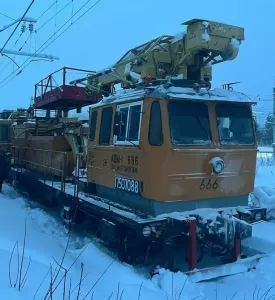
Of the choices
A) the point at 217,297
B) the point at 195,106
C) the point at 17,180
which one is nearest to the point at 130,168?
the point at 195,106

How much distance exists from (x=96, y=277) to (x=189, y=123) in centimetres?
284

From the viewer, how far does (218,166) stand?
20.9 ft

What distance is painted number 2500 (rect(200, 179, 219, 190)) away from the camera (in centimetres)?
645

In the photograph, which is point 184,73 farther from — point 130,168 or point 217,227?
point 217,227

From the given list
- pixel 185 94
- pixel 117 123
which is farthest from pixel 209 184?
pixel 117 123

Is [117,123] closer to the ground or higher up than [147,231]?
higher up

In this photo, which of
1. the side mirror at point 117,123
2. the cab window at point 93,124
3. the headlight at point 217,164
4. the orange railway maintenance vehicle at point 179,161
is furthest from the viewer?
the cab window at point 93,124

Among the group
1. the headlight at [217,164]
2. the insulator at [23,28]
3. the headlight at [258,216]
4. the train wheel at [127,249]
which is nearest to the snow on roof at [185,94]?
the headlight at [217,164]

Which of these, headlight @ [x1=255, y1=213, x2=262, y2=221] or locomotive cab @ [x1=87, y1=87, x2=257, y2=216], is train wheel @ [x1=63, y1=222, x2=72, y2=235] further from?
headlight @ [x1=255, y1=213, x2=262, y2=221]

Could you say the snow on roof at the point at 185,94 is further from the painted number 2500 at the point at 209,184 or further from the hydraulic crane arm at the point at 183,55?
the painted number 2500 at the point at 209,184

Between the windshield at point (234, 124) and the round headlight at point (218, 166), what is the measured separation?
40cm

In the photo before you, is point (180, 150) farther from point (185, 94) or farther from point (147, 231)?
point (147, 231)

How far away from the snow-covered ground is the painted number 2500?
4.85ft

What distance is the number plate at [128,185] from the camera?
6.44 m
